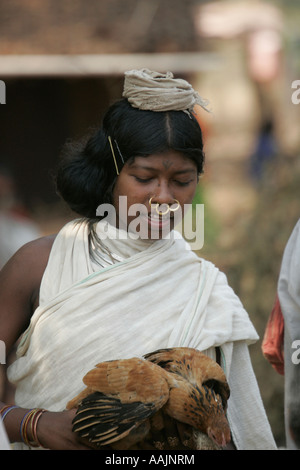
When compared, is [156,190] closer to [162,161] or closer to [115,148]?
[162,161]

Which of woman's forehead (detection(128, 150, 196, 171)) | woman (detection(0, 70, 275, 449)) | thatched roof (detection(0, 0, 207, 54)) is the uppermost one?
thatched roof (detection(0, 0, 207, 54))

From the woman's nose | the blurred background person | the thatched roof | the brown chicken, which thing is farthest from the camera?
the thatched roof

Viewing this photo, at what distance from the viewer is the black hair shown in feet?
8.89

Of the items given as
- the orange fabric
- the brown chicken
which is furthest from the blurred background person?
the brown chicken

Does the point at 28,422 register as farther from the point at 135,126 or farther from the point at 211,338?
the point at 135,126

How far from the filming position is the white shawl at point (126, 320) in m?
2.66

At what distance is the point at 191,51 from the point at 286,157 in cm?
510

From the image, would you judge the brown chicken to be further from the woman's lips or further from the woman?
the woman's lips

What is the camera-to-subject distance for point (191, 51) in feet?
38.4

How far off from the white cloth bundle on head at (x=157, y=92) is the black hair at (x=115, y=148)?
0.03 m

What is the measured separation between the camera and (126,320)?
8.86 feet

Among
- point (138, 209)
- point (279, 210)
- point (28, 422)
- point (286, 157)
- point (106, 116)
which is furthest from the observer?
point (286, 157)

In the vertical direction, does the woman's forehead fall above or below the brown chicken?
above

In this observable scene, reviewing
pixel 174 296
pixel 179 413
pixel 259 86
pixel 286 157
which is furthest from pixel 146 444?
pixel 259 86
